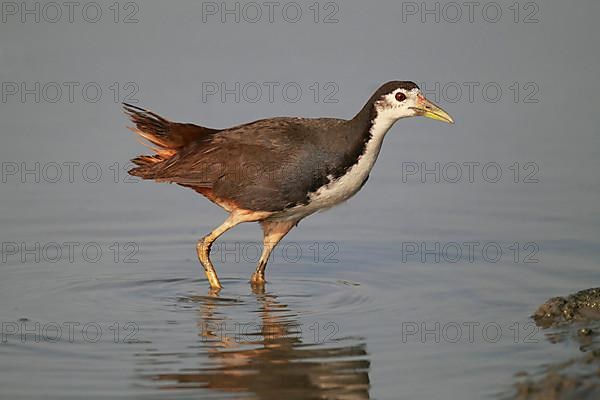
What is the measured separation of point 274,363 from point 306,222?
4.04 metres

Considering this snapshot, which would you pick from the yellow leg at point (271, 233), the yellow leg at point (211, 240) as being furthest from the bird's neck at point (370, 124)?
the yellow leg at point (271, 233)

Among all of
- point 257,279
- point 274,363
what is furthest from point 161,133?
point 274,363

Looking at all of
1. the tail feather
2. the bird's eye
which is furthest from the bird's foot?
the bird's eye

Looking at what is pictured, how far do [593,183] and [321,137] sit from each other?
362 centimetres

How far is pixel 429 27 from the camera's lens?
14586 millimetres

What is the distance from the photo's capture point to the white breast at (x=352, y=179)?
9156mm

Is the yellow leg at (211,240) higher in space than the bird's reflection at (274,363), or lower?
higher

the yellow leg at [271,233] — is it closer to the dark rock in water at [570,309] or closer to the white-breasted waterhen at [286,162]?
the white-breasted waterhen at [286,162]

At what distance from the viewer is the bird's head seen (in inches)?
365

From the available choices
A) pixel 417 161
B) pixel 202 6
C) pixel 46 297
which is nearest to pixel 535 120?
pixel 417 161

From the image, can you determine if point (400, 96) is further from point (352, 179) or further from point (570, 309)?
point (570, 309)

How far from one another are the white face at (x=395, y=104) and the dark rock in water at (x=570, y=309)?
6.82 feet

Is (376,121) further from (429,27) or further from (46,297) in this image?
(429,27)

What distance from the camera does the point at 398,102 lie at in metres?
9.29
